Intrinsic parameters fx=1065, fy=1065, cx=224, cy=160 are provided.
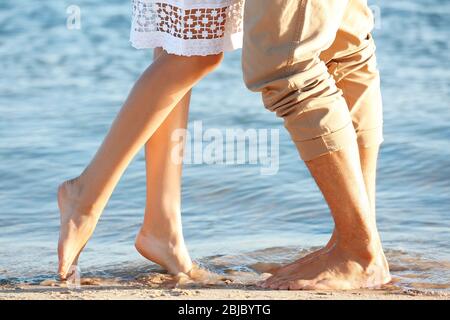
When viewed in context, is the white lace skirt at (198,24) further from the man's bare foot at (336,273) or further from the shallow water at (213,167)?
the shallow water at (213,167)

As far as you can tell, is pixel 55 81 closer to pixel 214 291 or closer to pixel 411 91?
pixel 411 91

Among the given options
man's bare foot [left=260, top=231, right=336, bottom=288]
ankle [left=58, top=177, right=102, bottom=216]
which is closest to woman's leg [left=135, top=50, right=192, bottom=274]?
ankle [left=58, top=177, right=102, bottom=216]

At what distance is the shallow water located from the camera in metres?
3.73

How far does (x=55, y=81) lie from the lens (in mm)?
6195

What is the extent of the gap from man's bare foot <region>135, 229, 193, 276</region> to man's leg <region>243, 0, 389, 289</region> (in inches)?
16.7

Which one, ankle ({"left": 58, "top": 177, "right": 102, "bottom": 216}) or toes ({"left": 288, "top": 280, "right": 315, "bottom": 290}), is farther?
ankle ({"left": 58, "top": 177, "right": 102, "bottom": 216})

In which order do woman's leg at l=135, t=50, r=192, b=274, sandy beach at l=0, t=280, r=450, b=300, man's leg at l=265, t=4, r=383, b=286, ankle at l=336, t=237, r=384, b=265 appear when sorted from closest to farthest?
1. sandy beach at l=0, t=280, r=450, b=300
2. ankle at l=336, t=237, r=384, b=265
3. man's leg at l=265, t=4, r=383, b=286
4. woman's leg at l=135, t=50, r=192, b=274

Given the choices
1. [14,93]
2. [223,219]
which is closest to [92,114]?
[14,93]

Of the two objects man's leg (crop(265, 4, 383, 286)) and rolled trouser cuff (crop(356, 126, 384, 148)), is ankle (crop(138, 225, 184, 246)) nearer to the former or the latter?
man's leg (crop(265, 4, 383, 286))

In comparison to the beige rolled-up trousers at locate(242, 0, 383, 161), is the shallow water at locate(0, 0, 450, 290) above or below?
below

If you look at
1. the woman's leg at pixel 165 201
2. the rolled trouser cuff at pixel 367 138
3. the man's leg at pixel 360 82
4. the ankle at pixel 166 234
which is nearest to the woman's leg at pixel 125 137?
the woman's leg at pixel 165 201

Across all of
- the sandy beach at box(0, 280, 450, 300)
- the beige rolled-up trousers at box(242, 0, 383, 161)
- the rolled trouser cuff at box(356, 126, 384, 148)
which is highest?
the beige rolled-up trousers at box(242, 0, 383, 161)

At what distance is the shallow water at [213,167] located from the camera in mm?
3734

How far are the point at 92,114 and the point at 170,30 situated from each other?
246 centimetres
